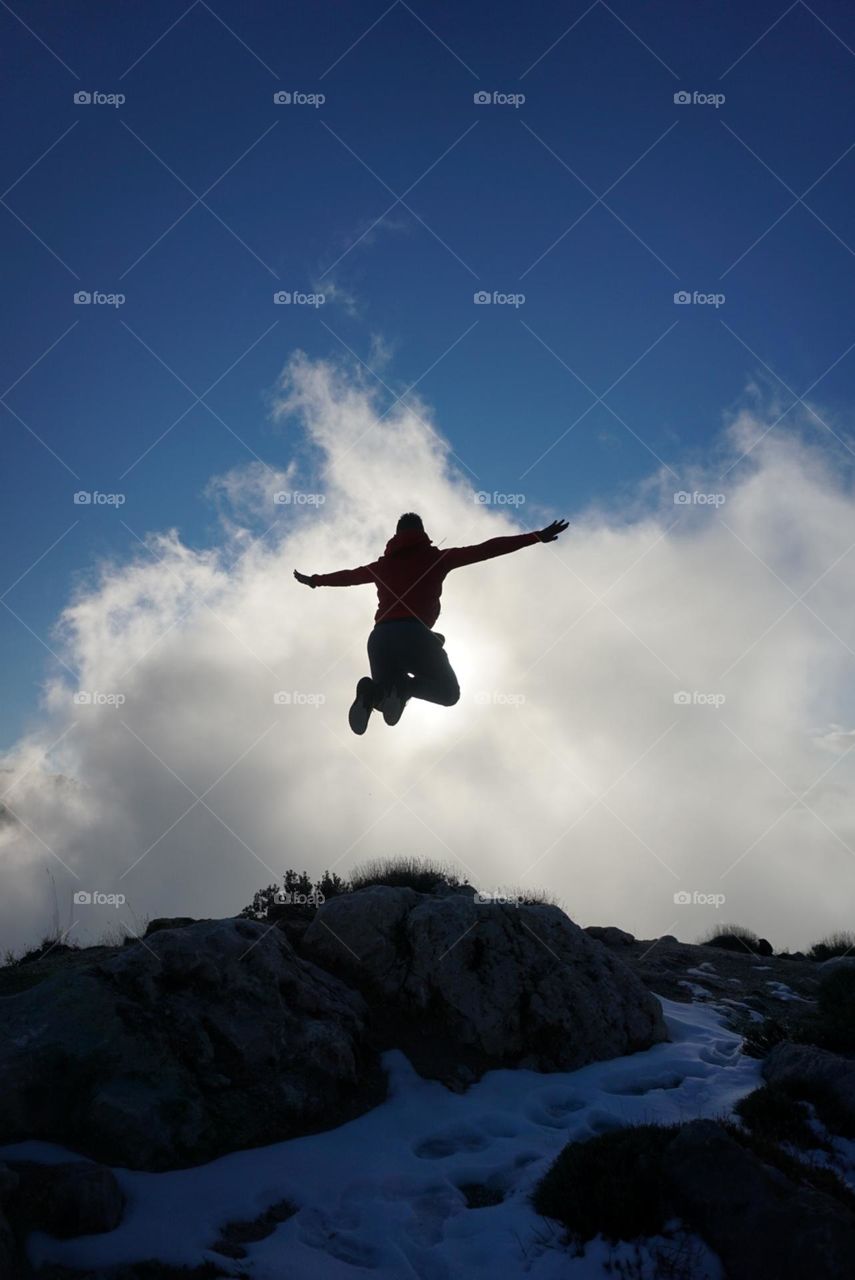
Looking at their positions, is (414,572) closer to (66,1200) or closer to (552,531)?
(552,531)

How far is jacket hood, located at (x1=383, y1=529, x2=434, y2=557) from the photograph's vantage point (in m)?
9.62

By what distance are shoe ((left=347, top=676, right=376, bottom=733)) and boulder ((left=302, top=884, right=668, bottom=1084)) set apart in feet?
8.91

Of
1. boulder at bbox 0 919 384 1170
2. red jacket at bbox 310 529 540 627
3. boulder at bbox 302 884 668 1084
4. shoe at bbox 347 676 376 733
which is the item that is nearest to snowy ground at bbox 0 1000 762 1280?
boulder at bbox 0 919 384 1170

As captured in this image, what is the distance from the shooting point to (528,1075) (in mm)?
8945

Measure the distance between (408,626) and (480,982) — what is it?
453 cm

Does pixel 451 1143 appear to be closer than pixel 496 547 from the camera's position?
Yes

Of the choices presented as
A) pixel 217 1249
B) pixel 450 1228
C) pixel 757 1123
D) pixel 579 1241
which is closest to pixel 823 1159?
pixel 757 1123

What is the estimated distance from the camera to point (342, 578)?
9.95m

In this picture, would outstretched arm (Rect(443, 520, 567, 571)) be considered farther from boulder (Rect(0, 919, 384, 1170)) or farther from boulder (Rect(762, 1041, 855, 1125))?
boulder (Rect(762, 1041, 855, 1125))

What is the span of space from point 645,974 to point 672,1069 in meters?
4.74

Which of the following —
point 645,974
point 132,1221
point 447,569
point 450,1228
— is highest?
point 447,569

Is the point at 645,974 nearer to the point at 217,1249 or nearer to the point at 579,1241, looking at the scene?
the point at 579,1241

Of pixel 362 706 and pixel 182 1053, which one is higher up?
pixel 362 706

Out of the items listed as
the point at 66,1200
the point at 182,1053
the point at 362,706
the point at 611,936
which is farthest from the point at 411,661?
the point at 611,936
